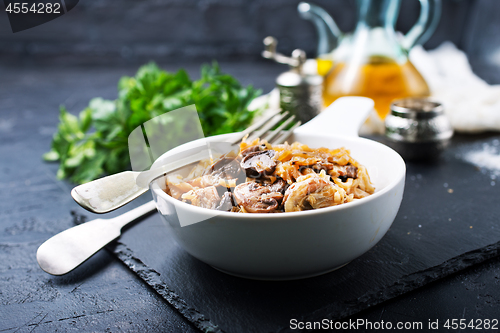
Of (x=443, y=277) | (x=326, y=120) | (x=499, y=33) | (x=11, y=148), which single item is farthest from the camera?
(x=499, y=33)

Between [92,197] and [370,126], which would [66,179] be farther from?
[370,126]

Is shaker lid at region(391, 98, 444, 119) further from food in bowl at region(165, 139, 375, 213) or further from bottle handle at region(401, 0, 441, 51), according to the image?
food in bowl at region(165, 139, 375, 213)

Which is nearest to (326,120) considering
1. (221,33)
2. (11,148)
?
(11,148)

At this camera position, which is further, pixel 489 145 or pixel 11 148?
pixel 11 148

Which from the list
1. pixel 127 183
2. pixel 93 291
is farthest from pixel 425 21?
pixel 93 291

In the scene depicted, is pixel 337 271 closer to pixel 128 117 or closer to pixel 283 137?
pixel 283 137

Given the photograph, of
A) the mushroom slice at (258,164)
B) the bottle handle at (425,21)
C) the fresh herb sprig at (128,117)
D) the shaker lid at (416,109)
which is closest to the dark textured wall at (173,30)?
the bottle handle at (425,21)
